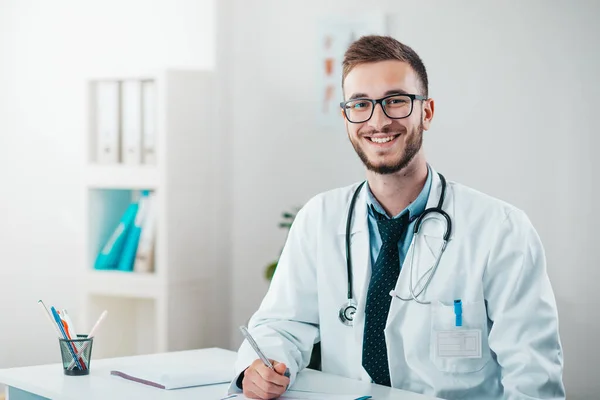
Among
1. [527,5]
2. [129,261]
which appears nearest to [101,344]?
[129,261]

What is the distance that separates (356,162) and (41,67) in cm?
154

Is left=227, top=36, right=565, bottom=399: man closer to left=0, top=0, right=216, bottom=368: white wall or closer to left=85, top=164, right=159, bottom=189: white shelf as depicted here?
left=85, top=164, right=159, bottom=189: white shelf

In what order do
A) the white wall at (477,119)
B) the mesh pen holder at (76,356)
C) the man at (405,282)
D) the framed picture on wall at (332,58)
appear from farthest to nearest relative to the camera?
1. the framed picture on wall at (332,58)
2. the white wall at (477,119)
3. the mesh pen holder at (76,356)
4. the man at (405,282)

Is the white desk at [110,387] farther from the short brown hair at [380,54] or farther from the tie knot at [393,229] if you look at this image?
the short brown hair at [380,54]

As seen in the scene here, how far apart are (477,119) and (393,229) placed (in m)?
1.25

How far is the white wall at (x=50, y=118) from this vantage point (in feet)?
12.3

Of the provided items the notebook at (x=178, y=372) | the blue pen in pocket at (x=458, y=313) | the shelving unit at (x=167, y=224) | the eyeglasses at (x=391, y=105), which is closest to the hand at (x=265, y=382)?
the notebook at (x=178, y=372)

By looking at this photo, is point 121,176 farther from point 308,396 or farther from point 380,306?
point 308,396

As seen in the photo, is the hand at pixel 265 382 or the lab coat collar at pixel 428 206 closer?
the hand at pixel 265 382

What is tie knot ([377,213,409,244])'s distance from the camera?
193cm

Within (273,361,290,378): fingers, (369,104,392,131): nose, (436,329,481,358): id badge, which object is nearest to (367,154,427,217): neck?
(369,104,392,131): nose

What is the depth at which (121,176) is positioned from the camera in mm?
3463

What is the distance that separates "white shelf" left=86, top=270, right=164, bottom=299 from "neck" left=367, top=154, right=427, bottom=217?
1622 millimetres

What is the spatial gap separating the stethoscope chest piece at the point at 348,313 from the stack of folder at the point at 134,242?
1661 millimetres
